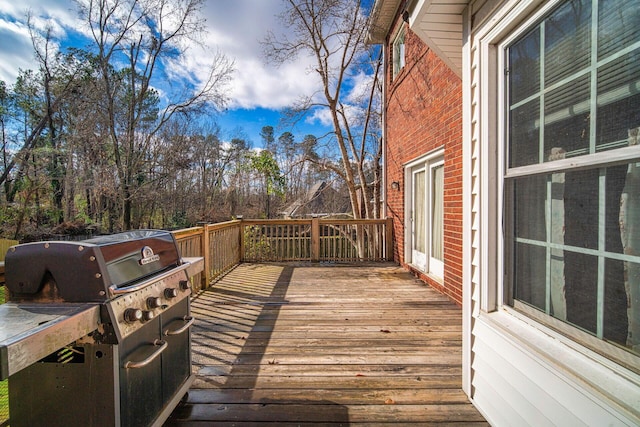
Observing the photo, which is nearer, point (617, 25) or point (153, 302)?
point (617, 25)

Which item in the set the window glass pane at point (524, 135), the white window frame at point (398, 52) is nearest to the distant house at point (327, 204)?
→ the white window frame at point (398, 52)

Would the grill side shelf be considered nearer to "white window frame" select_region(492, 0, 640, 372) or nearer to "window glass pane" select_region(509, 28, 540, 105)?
"white window frame" select_region(492, 0, 640, 372)

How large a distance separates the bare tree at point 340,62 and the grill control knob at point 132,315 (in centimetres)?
738

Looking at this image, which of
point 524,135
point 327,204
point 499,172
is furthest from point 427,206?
point 327,204

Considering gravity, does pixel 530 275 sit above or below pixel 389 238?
above

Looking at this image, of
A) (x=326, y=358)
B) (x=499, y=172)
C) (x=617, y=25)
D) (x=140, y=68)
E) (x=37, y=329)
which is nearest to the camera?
(x=37, y=329)

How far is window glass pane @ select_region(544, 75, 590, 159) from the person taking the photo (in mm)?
1274

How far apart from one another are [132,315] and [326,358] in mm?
1680

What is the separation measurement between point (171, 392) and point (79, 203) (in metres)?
15.4

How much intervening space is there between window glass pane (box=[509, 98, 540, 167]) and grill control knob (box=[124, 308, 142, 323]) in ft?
6.86

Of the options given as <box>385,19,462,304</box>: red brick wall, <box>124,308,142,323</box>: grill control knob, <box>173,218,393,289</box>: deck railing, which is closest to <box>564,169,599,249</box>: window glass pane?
<box>124,308,142,323</box>: grill control knob

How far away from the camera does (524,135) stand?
163cm

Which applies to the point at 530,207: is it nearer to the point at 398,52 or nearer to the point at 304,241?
the point at 304,241

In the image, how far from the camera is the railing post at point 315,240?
6.57m
